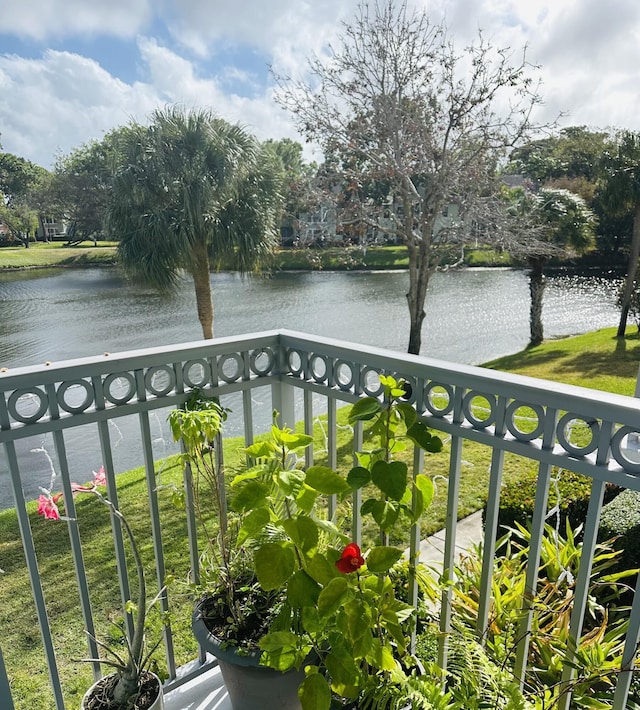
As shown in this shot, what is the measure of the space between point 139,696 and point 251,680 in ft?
1.05

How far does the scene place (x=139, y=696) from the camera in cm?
143

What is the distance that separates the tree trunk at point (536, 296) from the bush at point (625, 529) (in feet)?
34.2

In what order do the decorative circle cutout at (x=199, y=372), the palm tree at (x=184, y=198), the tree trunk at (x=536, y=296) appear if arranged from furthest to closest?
the tree trunk at (x=536, y=296) → the palm tree at (x=184, y=198) → the decorative circle cutout at (x=199, y=372)

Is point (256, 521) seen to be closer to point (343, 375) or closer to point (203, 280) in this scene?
point (343, 375)

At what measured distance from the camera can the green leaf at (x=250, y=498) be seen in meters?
1.21

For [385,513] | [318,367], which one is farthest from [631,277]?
[385,513]

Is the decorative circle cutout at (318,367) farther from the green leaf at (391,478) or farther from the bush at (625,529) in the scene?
the bush at (625,529)

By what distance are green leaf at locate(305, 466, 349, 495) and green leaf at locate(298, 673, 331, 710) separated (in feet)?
1.39

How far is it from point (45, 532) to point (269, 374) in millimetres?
3601

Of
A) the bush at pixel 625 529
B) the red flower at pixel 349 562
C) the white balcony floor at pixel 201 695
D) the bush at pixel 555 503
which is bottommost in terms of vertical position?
the bush at pixel 555 503

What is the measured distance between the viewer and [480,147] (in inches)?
336

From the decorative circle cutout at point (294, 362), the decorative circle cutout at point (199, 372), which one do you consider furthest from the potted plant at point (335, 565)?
the decorative circle cutout at point (294, 362)

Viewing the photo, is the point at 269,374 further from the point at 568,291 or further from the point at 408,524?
the point at 568,291

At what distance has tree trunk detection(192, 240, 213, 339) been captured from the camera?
8.77 metres
